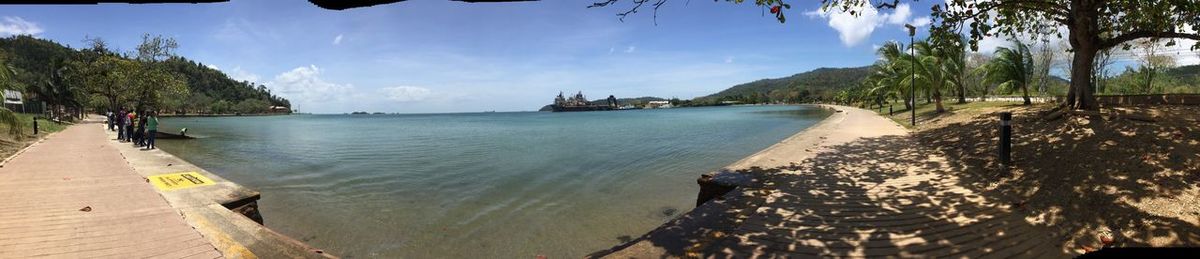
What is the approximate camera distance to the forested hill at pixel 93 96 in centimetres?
4925

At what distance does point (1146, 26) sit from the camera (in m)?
11.9

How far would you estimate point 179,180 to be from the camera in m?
8.39

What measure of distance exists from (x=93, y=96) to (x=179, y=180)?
5252 cm

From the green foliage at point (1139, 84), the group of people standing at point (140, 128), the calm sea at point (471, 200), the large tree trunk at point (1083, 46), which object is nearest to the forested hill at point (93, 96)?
the group of people standing at point (140, 128)

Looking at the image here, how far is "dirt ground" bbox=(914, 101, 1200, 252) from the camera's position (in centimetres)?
449

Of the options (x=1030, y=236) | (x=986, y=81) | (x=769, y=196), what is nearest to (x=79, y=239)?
(x=769, y=196)

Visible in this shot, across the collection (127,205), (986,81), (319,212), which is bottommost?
(319,212)

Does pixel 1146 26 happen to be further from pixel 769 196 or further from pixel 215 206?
pixel 215 206

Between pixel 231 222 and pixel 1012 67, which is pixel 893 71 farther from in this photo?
pixel 231 222

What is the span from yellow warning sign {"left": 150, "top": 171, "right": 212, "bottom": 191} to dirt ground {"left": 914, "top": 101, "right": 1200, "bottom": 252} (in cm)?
1085

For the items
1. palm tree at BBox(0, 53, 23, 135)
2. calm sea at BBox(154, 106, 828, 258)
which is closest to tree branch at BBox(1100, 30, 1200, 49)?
calm sea at BBox(154, 106, 828, 258)

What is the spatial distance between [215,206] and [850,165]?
994cm

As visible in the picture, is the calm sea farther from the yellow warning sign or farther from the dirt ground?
the dirt ground

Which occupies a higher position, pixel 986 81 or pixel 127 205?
pixel 986 81
